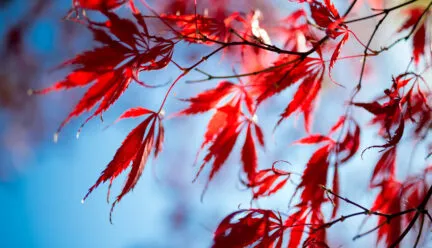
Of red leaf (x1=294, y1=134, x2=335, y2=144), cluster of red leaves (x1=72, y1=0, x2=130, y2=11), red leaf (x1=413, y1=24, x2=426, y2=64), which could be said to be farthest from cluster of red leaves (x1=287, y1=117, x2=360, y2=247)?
cluster of red leaves (x1=72, y1=0, x2=130, y2=11)

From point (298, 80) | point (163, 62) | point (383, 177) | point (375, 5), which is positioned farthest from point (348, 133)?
point (375, 5)

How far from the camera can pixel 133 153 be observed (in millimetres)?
750

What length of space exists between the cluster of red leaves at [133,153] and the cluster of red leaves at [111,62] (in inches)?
3.2

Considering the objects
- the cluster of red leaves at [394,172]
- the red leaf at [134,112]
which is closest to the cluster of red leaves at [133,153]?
the red leaf at [134,112]

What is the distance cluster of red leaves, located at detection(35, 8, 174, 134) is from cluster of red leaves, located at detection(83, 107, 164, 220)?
8 cm

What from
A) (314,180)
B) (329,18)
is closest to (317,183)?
(314,180)

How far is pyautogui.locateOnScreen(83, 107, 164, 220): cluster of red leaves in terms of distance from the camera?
28.1 inches

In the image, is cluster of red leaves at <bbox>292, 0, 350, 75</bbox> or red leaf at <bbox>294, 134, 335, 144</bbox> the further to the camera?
red leaf at <bbox>294, 134, 335, 144</bbox>

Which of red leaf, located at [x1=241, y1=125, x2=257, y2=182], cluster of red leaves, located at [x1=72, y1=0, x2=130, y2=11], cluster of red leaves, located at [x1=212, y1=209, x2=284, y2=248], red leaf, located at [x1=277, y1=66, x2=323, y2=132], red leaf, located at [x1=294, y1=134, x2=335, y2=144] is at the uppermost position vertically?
cluster of red leaves, located at [x1=72, y1=0, x2=130, y2=11]

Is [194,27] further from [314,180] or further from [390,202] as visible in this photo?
[390,202]

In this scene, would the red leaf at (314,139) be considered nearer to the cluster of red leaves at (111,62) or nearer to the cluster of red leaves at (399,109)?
the cluster of red leaves at (399,109)

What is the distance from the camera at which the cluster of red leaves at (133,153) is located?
0.71 metres

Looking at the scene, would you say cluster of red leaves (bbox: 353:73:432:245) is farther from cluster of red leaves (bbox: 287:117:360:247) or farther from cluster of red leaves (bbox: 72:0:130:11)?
cluster of red leaves (bbox: 72:0:130:11)

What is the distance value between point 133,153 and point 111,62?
16cm
